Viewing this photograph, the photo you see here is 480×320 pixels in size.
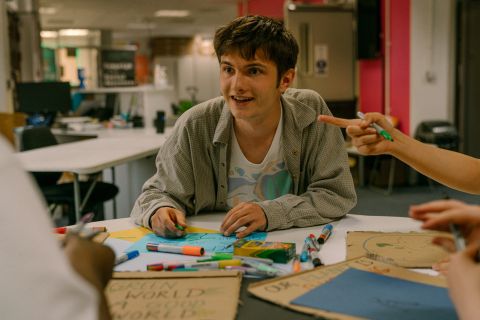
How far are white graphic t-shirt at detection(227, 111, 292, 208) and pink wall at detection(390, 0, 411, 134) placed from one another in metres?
4.99

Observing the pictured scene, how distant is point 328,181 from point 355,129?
347 millimetres

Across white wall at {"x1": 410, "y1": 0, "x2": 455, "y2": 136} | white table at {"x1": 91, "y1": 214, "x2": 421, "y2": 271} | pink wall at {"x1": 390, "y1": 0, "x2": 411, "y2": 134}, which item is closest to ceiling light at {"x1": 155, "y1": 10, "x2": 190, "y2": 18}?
pink wall at {"x1": 390, "y1": 0, "x2": 411, "y2": 134}

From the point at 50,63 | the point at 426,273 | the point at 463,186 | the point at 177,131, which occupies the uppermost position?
the point at 50,63

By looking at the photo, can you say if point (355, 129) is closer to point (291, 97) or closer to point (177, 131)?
point (291, 97)

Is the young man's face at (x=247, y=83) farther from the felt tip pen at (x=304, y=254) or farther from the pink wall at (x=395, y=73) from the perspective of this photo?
the pink wall at (x=395, y=73)

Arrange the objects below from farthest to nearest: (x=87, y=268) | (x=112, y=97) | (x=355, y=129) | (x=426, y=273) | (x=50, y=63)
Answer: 1. (x=50, y=63)
2. (x=112, y=97)
3. (x=355, y=129)
4. (x=426, y=273)
5. (x=87, y=268)

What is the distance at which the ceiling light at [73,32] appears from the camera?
16688 mm

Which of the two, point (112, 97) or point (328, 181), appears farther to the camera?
point (112, 97)

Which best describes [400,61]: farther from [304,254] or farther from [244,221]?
[304,254]

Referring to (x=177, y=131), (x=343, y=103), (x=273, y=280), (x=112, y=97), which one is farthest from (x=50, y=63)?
(x=273, y=280)

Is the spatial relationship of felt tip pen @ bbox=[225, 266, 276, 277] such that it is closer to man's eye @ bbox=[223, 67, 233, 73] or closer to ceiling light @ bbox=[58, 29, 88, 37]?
man's eye @ bbox=[223, 67, 233, 73]

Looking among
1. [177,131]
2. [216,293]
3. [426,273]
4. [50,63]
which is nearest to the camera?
[216,293]

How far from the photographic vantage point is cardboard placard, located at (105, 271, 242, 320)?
979mm

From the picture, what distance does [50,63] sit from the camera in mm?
13648
